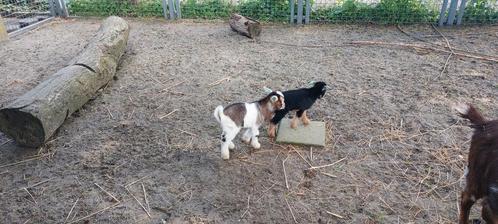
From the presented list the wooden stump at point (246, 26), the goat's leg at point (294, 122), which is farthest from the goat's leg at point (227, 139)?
the wooden stump at point (246, 26)

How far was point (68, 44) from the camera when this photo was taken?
7.02m

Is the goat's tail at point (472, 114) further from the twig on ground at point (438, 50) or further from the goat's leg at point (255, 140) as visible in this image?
the twig on ground at point (438, 50)

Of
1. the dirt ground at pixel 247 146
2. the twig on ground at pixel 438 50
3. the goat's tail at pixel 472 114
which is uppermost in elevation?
the goat's tail at pixel 472 114

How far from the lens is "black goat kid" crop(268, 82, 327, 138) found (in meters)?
3.75

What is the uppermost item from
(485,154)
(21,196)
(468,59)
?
(485,154)

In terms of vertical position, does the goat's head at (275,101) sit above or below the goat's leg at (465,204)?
above

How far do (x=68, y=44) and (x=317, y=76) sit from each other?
470 centimetres

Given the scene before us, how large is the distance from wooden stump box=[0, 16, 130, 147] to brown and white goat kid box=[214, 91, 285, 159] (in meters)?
1.86

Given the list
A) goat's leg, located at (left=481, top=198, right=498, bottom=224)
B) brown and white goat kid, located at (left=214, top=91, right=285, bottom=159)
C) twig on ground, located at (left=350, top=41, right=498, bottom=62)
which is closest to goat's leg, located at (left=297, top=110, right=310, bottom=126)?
brown and white goat kid, located at (left=214, top=91, right=285, bottom=159)

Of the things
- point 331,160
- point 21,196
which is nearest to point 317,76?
point 331,160

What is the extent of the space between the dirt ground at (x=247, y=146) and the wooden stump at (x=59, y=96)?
6.7 inches

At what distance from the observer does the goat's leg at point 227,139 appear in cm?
346

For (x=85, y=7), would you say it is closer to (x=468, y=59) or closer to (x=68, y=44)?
(x=68, y=44)

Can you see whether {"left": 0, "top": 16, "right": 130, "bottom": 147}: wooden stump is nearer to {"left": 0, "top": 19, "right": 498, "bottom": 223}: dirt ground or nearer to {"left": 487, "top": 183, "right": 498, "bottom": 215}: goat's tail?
{"left": 0, "top": 19, "right": 498, "bottom": 223}: dirt ground
